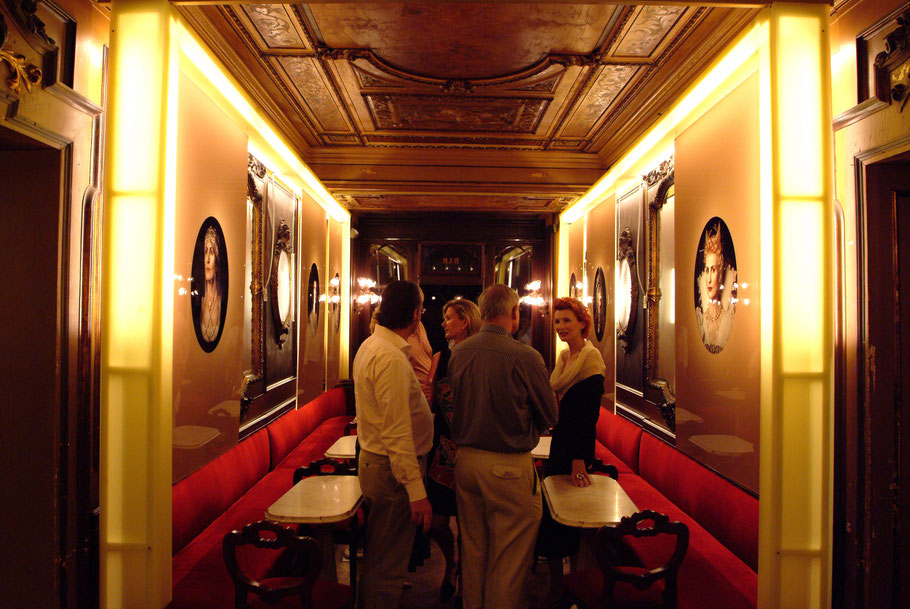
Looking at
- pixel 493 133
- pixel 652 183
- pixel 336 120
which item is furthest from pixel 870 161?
pixel 336 120

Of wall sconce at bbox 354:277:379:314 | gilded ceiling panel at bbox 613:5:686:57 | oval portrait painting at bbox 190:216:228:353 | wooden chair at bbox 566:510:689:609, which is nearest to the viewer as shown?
wooden chair at bbox 566:510:689:609

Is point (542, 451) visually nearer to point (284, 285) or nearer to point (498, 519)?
point (498, 519)

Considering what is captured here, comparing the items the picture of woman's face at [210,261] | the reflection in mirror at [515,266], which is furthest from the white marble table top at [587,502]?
the reflection in mirror at [515,266]

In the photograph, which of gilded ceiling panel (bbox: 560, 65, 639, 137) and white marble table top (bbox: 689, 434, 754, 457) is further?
gilded ceiling panel (bbox: 560, 65, 639, 137)

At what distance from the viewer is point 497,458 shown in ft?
8.33

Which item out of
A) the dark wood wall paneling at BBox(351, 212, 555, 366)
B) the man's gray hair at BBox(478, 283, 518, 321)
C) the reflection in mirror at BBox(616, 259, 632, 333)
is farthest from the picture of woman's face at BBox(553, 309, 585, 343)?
the dark wood wall paneling at BBox(351, 212, 555, 366)

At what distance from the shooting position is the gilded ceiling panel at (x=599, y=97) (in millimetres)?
4246

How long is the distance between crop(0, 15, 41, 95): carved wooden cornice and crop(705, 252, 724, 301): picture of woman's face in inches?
136

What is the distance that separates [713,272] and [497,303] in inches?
59.1

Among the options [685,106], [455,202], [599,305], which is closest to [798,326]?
[685,106]

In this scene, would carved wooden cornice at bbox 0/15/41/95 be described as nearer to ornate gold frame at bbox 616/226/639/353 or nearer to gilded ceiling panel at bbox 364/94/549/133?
gilded ceiling panel at bbox 364/94/549/133

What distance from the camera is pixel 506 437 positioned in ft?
8.25

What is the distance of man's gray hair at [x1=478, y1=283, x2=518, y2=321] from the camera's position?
8.87 ft

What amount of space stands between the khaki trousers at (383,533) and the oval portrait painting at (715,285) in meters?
2.06
